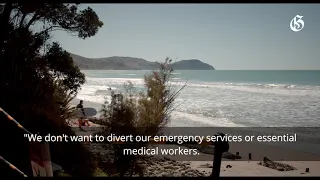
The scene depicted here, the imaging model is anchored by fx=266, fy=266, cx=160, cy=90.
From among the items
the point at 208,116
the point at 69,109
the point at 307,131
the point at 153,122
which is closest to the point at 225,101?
the point at 208,116

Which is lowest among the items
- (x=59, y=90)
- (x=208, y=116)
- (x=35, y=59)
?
(x=208, y=116)

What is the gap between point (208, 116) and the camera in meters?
10.5

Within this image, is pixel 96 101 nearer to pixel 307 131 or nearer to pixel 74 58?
pixel 74 58

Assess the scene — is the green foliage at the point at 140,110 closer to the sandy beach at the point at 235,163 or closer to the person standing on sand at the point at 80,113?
the sandy beach at the point at 235,163

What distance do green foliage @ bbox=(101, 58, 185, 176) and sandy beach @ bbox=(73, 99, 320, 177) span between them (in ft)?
1.17

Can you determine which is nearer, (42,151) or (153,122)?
(42,151)

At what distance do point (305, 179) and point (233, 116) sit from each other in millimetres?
8227

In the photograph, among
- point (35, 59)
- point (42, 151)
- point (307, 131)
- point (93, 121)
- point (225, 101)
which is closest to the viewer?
point (42, 151)

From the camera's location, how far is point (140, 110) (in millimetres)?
5066

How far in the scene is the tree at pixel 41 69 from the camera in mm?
3514

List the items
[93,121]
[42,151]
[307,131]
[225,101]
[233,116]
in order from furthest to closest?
1. [225,101]
2. [233,116]
3. [307,131]
4. [93,121]
5. [42,151]

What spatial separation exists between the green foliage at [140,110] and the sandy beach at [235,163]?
36 centimetres

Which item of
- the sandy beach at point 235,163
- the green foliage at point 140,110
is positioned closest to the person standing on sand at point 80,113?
the sandy beach at point 235,163

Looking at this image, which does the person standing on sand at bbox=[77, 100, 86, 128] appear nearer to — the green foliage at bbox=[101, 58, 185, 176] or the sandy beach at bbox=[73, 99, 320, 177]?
the sandy beach at bbox=[73, 99, 320, 177]
